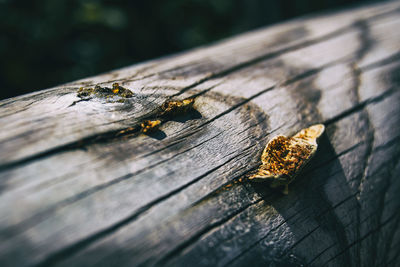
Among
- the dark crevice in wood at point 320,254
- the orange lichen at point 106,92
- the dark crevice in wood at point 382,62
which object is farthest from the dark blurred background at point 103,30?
the dark crevice in wood at point 320,254

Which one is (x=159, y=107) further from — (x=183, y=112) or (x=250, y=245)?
(x=250, y=245)

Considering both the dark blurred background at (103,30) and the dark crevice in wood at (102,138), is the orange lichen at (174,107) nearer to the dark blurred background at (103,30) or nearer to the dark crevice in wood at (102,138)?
the dark crevice in wood at (102,138)

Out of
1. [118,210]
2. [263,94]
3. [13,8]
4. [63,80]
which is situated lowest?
[118,210]

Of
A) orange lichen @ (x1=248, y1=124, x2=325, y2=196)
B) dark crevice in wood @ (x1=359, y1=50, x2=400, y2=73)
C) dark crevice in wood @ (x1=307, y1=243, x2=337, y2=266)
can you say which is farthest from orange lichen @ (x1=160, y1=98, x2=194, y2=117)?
dark crevice in wood @ (x1=359, y1=50, x2=400, y2=73)

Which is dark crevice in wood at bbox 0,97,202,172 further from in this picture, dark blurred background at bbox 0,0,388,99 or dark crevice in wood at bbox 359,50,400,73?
dark blurred background at bbox 0,0,388,99

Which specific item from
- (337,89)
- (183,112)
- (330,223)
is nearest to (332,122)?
(337,89)

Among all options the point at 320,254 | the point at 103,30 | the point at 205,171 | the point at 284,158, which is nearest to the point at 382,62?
the point at 284,158
